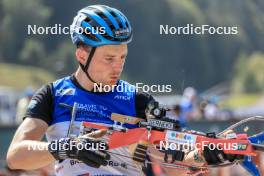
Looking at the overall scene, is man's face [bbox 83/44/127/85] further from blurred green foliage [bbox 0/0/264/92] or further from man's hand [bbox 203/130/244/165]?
blurred green foliage [bbox 0/0/264/92]

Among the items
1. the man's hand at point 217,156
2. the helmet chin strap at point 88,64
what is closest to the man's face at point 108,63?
the helmet chin strap at point 88,64

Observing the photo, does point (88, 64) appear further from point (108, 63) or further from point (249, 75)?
point (249, 75)

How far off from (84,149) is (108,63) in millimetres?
674

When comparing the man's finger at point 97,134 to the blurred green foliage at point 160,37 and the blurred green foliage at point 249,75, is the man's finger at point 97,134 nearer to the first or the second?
A: the blurred green foliage at point 160,37

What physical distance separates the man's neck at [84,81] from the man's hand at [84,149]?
0.61 meters

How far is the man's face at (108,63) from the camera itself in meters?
4.22

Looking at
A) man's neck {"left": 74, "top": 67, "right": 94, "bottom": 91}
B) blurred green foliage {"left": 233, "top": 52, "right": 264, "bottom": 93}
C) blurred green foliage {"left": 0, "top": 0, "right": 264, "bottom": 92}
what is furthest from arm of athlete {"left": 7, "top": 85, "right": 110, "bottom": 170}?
blurred green foliage {"left": 233, "top": 52, "right": 264, "bottom": 93}

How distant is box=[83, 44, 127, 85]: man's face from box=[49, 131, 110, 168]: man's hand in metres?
0.53

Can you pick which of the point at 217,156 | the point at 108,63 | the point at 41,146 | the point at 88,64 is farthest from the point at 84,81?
the point at 217,156

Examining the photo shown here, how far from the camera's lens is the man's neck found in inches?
174

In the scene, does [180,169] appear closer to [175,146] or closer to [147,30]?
[175,146]

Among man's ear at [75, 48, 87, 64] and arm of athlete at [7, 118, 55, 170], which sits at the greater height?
man's ear at [75, 48, 87, 64]

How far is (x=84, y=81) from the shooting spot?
14.6 ft

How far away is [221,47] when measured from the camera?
31.8 metres
